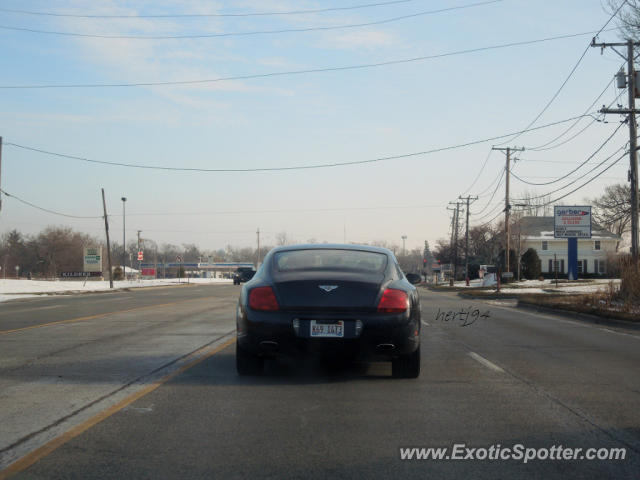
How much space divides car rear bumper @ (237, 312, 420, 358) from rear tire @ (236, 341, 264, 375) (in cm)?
54

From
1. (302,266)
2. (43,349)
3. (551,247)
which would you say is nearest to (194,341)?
(43,349)

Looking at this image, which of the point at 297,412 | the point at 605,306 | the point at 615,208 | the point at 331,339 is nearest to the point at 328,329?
the point at 331,339

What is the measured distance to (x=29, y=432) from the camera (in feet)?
17.2

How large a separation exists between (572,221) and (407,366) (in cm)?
3517

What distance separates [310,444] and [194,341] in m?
6.94

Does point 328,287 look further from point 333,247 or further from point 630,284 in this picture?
point 630,284

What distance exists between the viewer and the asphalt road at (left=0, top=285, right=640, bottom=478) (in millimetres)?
4473

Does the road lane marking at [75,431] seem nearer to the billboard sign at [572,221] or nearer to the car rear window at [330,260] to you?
the car rear window at [330,260]

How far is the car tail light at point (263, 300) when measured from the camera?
721cm

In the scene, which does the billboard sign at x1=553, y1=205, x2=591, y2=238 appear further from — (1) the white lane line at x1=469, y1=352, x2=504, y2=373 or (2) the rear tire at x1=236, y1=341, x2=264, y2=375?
(2) the rear tire at x1=236, y1=341, x2=264, y2=375

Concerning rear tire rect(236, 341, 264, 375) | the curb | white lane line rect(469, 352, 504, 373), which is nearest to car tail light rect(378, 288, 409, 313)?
rear tire rect(236, 341, 264, 375)

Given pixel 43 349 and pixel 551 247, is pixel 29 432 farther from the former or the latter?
pixel 551 247

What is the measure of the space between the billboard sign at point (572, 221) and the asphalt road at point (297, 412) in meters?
30.2

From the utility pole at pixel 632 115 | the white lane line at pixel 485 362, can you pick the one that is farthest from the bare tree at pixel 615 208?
the white lane line at pixel 485 362
